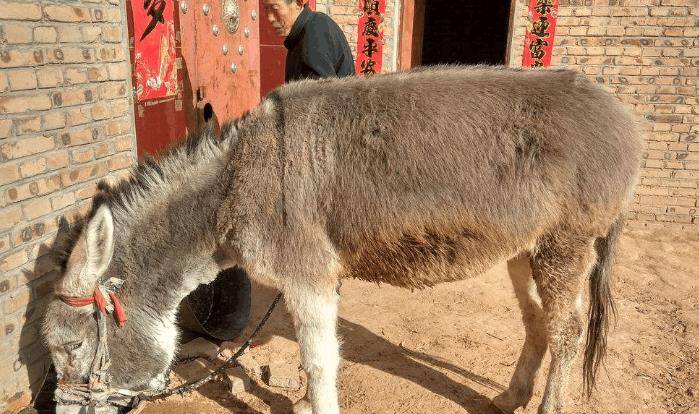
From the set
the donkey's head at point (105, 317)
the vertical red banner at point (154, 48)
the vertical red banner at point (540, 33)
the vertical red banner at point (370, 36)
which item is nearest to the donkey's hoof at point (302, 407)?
the donkey's head at point (105, 317)

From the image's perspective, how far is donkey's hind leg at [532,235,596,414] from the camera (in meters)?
2.52

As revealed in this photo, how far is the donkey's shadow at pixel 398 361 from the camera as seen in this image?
3270 mm

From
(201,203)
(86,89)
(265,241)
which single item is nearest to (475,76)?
(265,241)

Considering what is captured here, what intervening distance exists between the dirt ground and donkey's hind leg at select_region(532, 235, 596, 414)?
24.9 inches

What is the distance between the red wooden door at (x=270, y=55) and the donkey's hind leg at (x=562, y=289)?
174 inches

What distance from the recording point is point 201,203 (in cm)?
240

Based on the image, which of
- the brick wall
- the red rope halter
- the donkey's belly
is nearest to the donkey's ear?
the red rope halter

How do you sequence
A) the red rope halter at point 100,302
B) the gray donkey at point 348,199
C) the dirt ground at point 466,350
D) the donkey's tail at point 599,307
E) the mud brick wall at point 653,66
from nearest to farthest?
1. the red rope halter at point 100,302
2. the gray donkey at point 348,199
3. the donkey's tail at point 599,307
4. the dirt ground at point 466,350
5. the mud brick wall at point 653,66

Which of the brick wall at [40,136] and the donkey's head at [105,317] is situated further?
the brick wall at [40,136]

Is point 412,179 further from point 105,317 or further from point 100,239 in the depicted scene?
point 105,317

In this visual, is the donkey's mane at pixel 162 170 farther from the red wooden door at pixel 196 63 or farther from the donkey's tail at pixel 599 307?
the donkey's tail at pixel 599 307

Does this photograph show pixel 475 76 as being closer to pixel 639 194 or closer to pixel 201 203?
pixel 201 203

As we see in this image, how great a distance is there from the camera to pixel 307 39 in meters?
3.21

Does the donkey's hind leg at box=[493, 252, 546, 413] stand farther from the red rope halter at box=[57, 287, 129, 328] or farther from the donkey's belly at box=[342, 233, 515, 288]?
the red rope halter at box=[57, 287, 129, 328]
